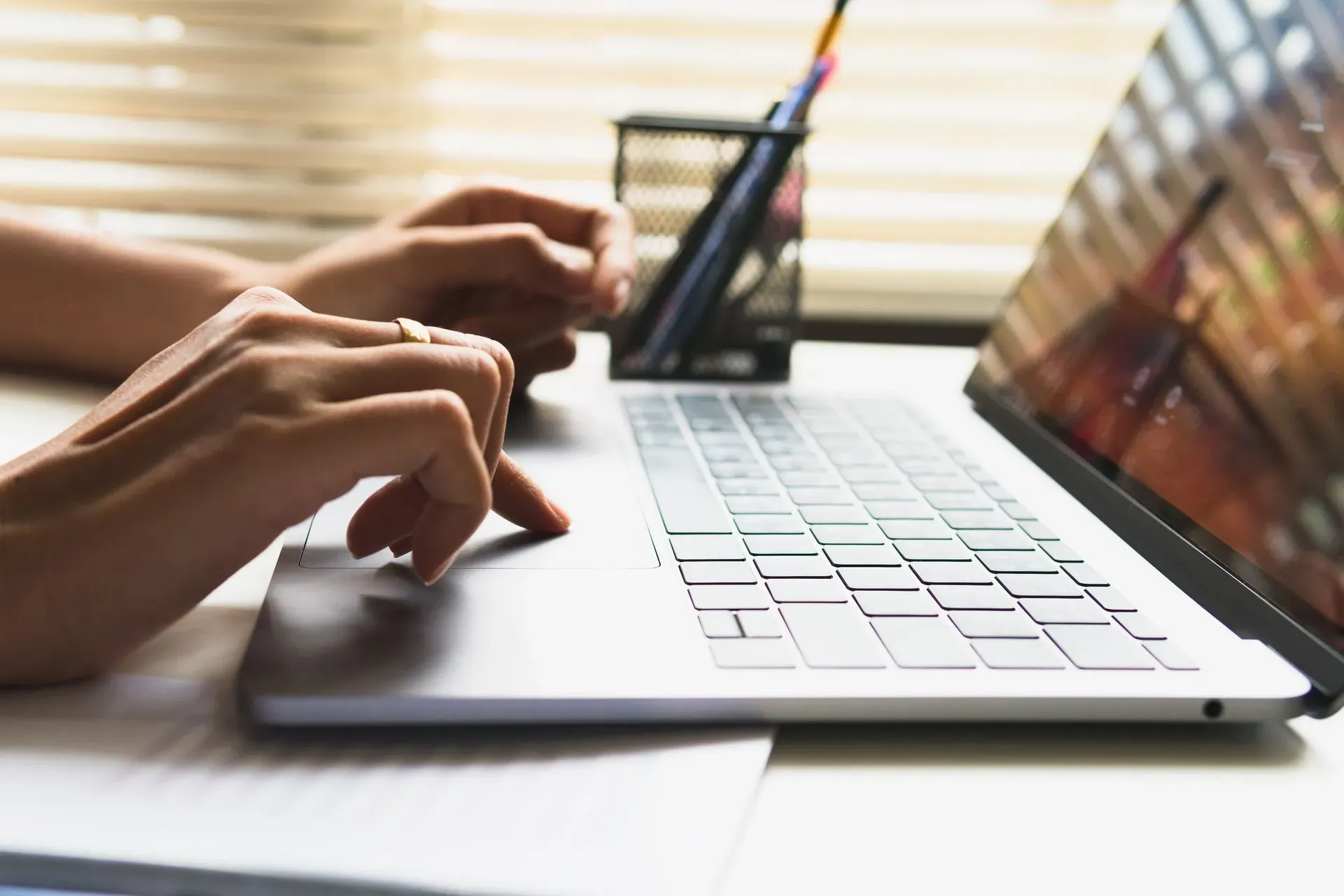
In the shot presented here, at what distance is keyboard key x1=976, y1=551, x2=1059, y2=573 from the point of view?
0.47m

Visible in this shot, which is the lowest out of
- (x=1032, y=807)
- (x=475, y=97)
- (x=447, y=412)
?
(x=1032, y=807)

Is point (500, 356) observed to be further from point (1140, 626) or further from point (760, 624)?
point (1140, 626)

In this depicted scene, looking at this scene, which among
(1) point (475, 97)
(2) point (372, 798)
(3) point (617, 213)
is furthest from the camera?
(1) point (475, 97)

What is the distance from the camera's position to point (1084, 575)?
0.47 meters

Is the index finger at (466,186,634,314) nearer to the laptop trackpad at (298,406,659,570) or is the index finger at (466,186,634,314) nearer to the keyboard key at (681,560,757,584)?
the laptop trackpad at (298,406,659,570)

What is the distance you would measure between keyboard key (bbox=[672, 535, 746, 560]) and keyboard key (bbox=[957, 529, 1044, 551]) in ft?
0.35

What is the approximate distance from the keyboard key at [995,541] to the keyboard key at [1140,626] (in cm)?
7

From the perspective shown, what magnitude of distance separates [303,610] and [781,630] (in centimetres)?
17

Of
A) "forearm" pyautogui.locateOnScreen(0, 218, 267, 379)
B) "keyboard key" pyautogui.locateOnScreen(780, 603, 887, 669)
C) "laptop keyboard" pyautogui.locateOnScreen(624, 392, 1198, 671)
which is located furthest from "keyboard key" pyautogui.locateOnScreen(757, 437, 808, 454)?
"forearm" pyautogui.locateOnScreen(0, 218, 267, 379)

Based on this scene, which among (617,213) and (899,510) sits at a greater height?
(617,213)

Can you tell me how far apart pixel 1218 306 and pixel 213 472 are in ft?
1.60

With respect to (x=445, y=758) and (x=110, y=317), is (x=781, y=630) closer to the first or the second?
(x=445, y=758)

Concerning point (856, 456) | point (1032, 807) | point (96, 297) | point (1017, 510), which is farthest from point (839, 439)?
point (96, 297)

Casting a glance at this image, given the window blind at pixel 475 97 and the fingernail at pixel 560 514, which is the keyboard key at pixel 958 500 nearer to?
the fingernail at pixel 560 514
